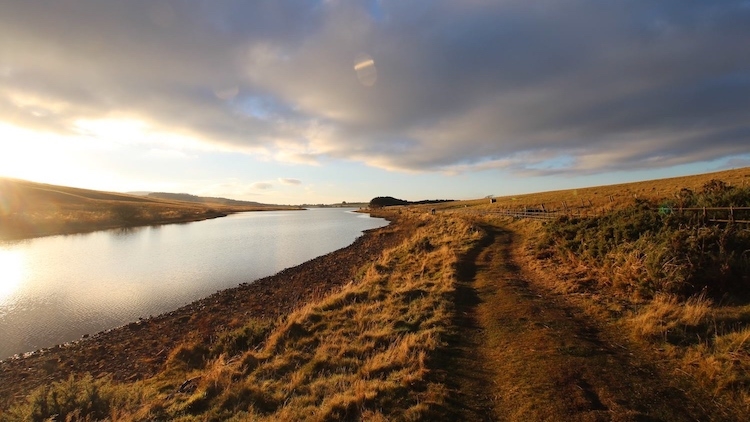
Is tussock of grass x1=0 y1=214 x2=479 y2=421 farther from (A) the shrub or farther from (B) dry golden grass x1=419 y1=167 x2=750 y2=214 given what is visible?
(B) dry golden grass x1=419 y1=167 x2=750 y2=214

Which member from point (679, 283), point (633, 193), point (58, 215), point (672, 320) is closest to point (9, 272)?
point (672, 320)

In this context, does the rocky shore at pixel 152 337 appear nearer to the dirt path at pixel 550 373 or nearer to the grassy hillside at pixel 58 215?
the dirt path at pixel 550 373

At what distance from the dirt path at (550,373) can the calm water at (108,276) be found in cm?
2122

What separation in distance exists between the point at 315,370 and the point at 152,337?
12.4 meters

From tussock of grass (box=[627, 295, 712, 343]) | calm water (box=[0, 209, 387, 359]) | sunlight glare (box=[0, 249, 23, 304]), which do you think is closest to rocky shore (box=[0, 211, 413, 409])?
calm water (box=[0, 209, 387, 359])

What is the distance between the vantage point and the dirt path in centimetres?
648

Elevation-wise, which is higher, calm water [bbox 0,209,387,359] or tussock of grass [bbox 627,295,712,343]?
tussock of grass [bbox 627,295,712,343]

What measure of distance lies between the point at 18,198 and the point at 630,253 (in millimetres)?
135529

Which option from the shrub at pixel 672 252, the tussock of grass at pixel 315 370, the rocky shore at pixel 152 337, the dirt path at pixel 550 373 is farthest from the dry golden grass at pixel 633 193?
the rocky shore at pixel 152 337

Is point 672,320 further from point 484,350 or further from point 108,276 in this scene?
point 108,276

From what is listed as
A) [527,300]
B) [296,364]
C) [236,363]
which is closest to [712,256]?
[527,300]

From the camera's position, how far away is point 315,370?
33.2 feet

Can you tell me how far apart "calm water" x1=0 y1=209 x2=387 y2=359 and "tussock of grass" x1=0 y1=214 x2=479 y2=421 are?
38.8 feet

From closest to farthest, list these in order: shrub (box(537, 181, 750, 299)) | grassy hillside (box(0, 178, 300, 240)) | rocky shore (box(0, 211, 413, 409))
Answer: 1. shrub (box(537, 181, 750, 299))
2. rocky shore (box(0, 211, 413, 409))
3. grassy hillside (box(0, 178, 300, 240))
